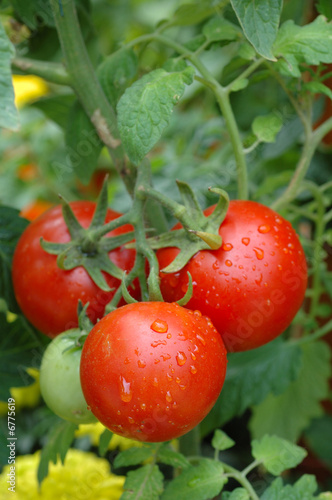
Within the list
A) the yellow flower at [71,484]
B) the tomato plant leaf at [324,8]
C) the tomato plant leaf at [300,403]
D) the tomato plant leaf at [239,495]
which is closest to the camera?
the tomato plant leaf at [239,495]

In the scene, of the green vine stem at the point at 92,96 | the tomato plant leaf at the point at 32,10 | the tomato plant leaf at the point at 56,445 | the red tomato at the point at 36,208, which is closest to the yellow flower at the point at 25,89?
the red tomato at the point at 36,208

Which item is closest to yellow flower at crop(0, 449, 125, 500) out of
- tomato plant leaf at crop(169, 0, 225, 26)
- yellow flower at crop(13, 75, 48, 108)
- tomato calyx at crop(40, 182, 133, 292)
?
tomato calyx at crop(40, 182, 133, 292)

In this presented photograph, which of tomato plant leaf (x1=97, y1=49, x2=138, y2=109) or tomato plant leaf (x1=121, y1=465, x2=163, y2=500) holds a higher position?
tomato plant leaf (x1=97, y1=49, x2=138, y2=109)

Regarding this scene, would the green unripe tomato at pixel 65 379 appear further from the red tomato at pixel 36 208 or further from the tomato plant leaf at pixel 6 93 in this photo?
the red tomato at pixel 36 208

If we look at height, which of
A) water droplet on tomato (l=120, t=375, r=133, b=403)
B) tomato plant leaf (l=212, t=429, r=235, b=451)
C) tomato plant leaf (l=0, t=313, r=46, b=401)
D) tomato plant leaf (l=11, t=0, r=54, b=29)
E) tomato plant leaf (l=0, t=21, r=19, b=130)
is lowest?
tomato plant leaf (l=212, t=429, r=235, b=451)

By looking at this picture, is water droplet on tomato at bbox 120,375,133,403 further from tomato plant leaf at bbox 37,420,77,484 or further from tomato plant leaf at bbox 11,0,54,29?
tomato plant leaf at bbox 11,0,54,29

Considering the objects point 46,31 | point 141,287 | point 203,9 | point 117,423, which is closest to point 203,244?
point 141,287

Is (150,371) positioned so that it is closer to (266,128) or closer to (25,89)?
(266,128)
